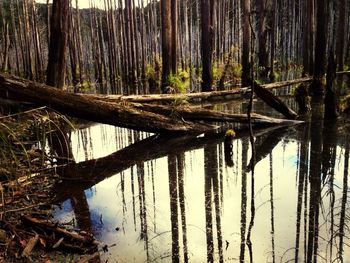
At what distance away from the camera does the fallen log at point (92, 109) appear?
6418mm

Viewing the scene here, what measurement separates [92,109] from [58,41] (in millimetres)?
3087

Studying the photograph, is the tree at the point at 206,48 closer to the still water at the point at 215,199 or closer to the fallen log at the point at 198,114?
the fallen log at the point at 198,114

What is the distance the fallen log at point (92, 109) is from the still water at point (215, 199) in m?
0.58

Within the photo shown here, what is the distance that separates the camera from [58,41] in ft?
29.9

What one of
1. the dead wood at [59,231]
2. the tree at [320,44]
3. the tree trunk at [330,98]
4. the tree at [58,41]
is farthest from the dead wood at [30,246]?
the tree at [320,44]

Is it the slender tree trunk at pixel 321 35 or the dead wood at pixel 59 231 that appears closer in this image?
the dead wood at pixel 59 231

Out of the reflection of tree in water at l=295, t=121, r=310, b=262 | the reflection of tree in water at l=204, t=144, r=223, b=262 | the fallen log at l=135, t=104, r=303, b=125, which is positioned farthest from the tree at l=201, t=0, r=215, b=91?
the reflection of tree in water at l=204, t=144, r=223, b=262

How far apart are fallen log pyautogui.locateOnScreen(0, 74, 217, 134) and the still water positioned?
58cm

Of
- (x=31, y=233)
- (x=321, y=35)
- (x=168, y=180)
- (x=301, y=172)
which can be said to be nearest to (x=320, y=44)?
(x=321, y=35)

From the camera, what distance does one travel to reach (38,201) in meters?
4.16

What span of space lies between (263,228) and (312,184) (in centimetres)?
131

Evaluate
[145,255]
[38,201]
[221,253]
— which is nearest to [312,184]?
[221,253]

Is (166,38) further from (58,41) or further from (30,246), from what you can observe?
(30,246)

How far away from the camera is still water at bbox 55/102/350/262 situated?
9.87 ft
